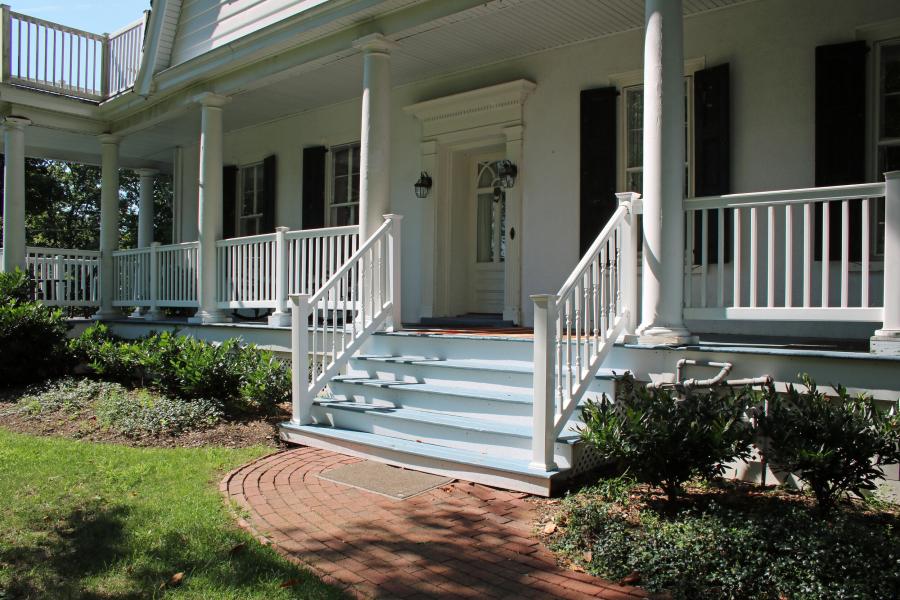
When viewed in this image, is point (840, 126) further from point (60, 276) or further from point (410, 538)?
point (60, 276)

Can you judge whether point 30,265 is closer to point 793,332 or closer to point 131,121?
point 131,121

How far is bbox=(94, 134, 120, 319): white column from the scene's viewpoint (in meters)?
11.9

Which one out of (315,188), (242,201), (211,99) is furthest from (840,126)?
(242,201)

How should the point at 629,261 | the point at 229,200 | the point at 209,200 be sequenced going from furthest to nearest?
the point at 229,200 < the point at 209,200 < the point at 629,261

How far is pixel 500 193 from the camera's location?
9.11 metres

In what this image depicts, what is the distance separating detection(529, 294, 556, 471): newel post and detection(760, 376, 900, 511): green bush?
1.28 meters

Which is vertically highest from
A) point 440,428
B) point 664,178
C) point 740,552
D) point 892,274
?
point 664,178

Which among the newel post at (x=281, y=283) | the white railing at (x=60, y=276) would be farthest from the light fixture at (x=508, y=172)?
the white railing at (x=60, y=276)

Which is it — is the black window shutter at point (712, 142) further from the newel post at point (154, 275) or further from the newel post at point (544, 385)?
the newel post at point (154, 275)

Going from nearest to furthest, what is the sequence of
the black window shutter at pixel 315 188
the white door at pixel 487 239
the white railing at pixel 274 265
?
the white railing at pixel 274 265 → the white door at pixel 487 239 → the black window shutter at pixel 315 188

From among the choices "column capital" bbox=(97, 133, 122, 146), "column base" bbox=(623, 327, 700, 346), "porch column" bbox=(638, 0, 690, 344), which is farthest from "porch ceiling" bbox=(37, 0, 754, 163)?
"column base" bbox=(623, 327, 700, 346)

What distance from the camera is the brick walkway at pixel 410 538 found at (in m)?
3.31

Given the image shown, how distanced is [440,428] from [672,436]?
199 centimetres

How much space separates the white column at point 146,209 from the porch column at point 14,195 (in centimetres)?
317
